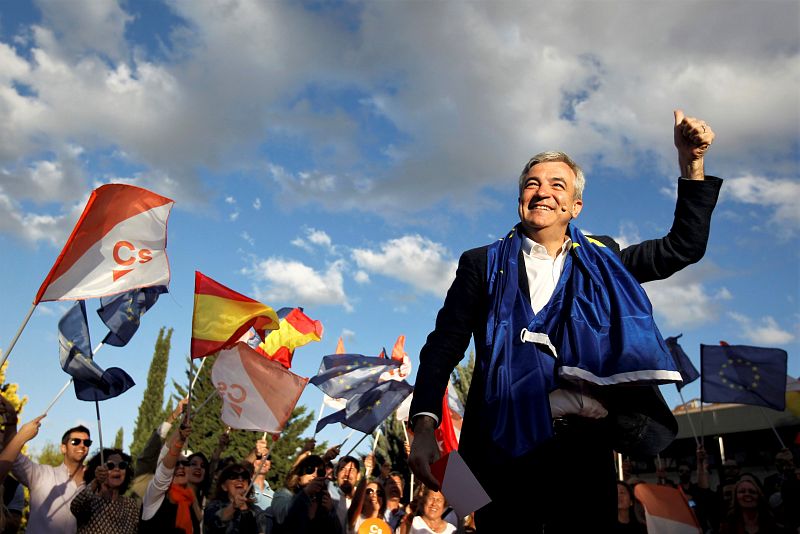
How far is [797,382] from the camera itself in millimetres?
11297

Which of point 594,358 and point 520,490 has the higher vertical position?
point 594,358

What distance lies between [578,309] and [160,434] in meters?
6.35

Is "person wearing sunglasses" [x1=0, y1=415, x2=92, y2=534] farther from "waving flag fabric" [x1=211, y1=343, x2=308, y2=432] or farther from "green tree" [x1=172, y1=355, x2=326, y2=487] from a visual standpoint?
"green tree" [x1=172, y1=355, x2=326, y2=487]

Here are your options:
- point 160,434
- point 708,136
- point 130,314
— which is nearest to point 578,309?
point 708,136

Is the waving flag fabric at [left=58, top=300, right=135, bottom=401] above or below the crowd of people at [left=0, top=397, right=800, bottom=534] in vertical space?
above

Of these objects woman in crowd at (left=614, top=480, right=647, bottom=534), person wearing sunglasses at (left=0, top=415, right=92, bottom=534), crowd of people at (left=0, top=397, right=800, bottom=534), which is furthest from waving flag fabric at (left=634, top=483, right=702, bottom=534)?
person wearing sunglasses at (left=0, top=415, right=92, bottom=534)

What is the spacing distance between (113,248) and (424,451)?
18.0 ft

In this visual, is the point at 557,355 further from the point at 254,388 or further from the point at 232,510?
the point at 254,388

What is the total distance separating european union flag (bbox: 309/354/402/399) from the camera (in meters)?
11.3

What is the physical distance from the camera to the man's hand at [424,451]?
2.07 m

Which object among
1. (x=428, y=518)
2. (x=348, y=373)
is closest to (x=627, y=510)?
(x=428, y=518)

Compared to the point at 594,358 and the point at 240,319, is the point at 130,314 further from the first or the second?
the point at 594,358

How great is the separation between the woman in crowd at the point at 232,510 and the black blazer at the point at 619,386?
5.16 m

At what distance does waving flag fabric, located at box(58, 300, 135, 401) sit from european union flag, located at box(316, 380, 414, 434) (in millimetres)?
3763
